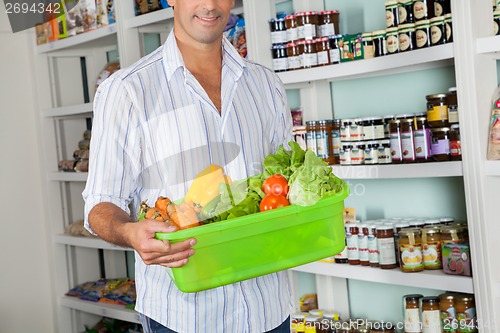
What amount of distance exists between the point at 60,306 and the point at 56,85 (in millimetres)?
1337

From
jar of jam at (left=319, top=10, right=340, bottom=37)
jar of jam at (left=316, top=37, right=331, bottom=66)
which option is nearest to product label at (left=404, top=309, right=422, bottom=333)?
jar of jam at (left=316, top=37, right=331, bottom=66)

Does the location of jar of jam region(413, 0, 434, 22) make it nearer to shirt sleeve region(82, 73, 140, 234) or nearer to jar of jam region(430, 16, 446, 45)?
jar of jam region(430, 16, 446, 45)

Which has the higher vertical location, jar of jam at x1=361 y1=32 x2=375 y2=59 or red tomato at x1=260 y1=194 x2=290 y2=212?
jar of jam at x1=361 y1=32 x2=375 y2=59

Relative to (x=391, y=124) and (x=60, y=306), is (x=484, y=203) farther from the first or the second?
(x=60, y=306)

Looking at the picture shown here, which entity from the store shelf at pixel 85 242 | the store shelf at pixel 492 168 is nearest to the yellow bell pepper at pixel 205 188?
the store shelf at pixel 492 168

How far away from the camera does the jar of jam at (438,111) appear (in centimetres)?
258

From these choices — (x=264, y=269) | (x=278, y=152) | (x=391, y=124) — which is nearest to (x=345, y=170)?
(x=391, y=124)

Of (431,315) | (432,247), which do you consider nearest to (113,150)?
(432,247)

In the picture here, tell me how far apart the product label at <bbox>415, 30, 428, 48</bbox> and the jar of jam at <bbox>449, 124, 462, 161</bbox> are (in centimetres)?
30

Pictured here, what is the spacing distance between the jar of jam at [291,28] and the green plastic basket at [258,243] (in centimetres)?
148

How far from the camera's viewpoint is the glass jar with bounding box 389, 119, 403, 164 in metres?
2.72

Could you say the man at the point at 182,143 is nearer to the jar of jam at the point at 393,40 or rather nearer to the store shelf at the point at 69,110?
the jar of jam at the point at 393,40

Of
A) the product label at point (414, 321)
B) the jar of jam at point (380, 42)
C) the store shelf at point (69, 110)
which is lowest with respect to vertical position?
the product label at point (414, 321)

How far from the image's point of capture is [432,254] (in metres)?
2.69
